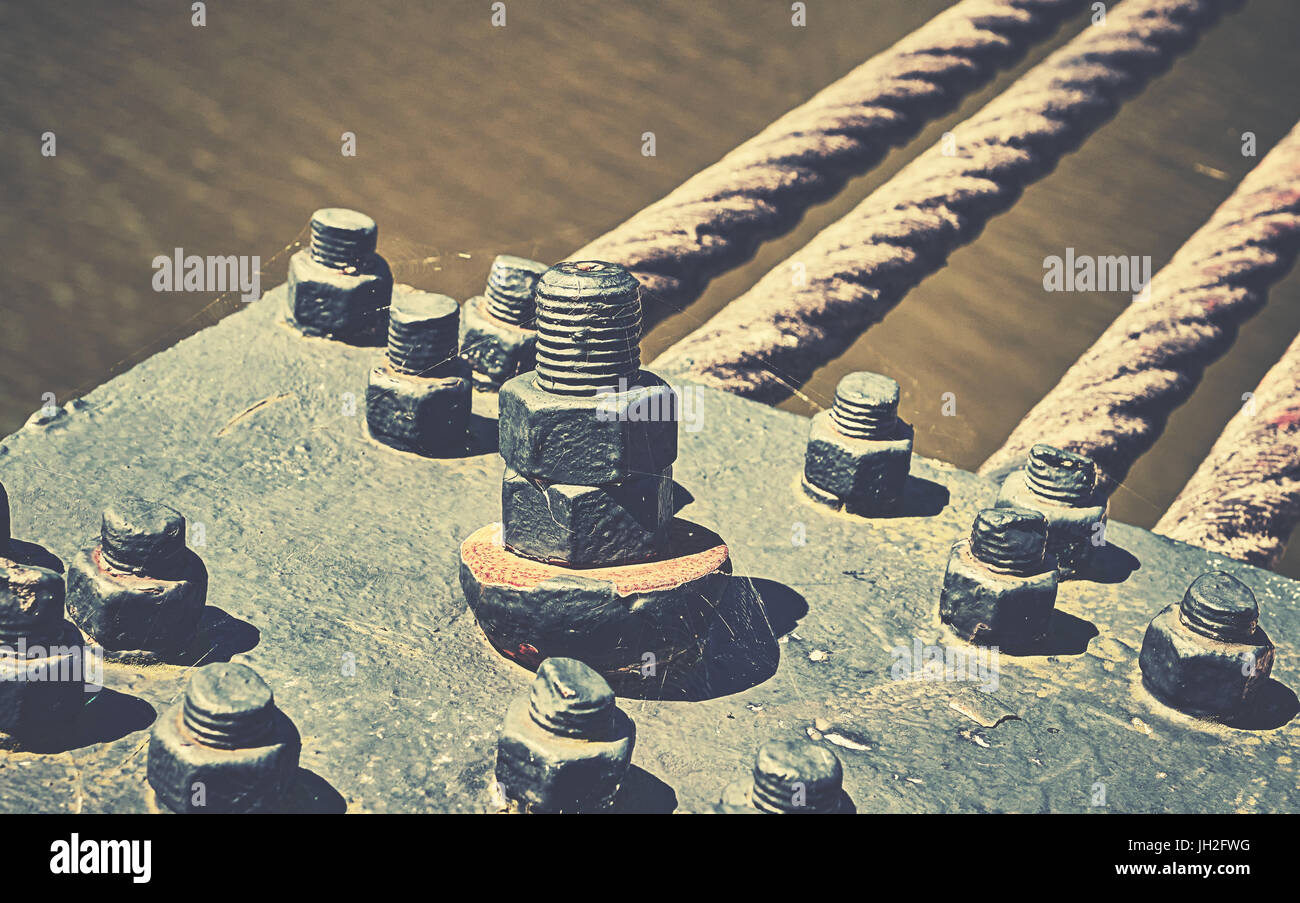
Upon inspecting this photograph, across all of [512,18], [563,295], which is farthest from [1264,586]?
[512,18]

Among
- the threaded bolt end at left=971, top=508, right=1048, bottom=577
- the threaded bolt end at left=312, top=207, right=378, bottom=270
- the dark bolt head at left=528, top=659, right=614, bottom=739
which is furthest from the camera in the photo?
the threaded bolt end at left=312, top=207, right=378, bottom=270

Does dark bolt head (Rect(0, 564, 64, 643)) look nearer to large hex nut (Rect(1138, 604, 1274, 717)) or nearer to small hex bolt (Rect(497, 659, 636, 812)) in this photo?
small hex bolt (Rect(497, 659, 636, 812))

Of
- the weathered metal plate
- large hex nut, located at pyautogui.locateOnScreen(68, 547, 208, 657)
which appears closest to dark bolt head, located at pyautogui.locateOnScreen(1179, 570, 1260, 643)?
the weathered metal plate

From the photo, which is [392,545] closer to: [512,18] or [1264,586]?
[1264,586]

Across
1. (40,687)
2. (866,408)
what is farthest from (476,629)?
(866,408)

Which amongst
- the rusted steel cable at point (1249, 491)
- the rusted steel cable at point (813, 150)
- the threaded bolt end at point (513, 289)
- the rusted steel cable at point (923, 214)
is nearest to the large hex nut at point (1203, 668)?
the rusted steel cable at point (1249, 491)

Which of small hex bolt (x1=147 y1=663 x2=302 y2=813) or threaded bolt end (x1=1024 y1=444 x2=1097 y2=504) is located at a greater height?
threaded bolt end (x1=1024 y1=444 x2=1097 y2=504)
